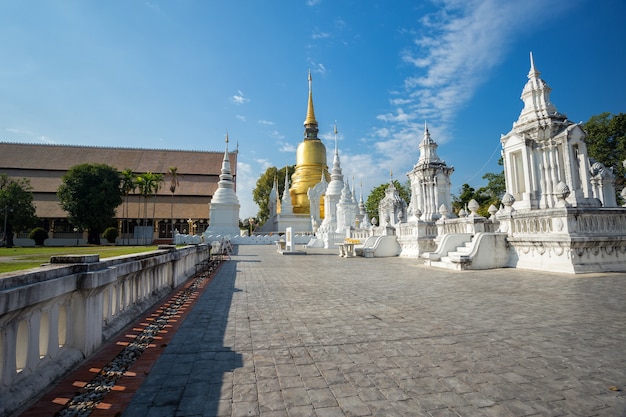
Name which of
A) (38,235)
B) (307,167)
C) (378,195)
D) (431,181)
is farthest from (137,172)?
(431,181)

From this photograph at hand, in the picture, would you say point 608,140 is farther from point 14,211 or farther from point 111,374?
point 14,211

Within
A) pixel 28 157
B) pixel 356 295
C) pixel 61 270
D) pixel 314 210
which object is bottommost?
pixel 356 295

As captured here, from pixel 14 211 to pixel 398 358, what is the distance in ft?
149

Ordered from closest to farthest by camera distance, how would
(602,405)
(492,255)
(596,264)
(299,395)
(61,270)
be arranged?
(602,405), (299,395), (61,270), (596,264), (492,255)

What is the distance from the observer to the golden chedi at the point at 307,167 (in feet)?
152

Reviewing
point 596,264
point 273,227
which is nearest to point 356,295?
point 596,264

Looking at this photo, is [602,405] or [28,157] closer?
[602,405]

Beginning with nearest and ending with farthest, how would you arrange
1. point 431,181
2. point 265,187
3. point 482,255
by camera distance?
point 482,255 → point 431,181 → point 265,187

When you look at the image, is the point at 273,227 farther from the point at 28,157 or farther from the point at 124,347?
the point at 124,347

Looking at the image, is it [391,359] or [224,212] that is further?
[224,212]

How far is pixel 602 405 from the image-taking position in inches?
89.4

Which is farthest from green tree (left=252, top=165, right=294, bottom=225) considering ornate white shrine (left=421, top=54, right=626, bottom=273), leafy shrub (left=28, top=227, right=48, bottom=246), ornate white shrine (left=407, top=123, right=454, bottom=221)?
ornate white shrine (left=421, top=54, right=626, bottom=273)

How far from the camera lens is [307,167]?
48562 millimetres

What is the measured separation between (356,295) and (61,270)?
5.01 meters
